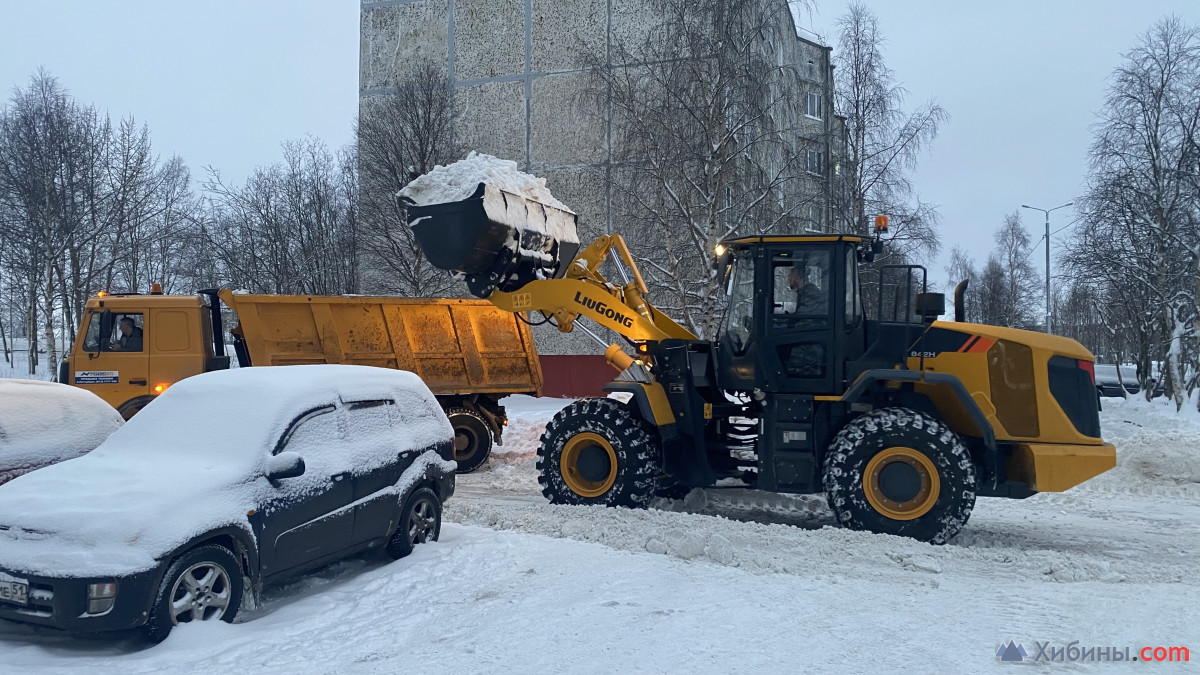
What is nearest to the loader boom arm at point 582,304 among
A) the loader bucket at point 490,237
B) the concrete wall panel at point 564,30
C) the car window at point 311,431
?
the loader bucket at point 490,237

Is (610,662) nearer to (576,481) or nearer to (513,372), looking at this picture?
(576,481)

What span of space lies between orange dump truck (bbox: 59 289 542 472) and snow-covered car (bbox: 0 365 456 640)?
4954 mm

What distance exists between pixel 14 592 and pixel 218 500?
112 cm

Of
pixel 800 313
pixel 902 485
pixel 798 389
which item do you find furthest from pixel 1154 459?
pixel 800 313

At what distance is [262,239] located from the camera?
90.3ft

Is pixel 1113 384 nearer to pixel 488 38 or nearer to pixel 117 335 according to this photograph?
pixel 488 38

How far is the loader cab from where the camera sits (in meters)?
8.40

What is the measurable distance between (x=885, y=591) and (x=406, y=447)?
376 centimetres

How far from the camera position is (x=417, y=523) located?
703 cm

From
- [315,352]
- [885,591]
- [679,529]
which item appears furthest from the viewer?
[315,352]

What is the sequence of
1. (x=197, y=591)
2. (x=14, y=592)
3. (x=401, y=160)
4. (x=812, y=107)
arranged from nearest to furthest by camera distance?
(x=14, y=592) → (x=197, y=591) → (x=401, y=160) → (x=812, y=107)

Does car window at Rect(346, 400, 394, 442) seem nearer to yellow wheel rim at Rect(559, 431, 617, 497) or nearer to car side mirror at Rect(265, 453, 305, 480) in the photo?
car side mirror at Rect(265, 453, 305, 480)

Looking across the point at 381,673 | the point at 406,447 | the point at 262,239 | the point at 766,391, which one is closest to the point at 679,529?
the point at 766,391

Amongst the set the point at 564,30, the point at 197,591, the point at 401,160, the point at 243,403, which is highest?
the point at 564,30
